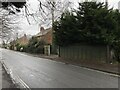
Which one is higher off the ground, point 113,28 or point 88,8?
point 88,8

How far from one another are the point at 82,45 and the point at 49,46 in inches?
836

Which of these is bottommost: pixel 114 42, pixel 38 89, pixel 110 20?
pixel 38 89

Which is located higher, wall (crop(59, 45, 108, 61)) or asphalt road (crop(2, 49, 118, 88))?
wall (crop(59, 45, 108, 61))

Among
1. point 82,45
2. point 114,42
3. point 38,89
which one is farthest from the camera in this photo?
point 82,45

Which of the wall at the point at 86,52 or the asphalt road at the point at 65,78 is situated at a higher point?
the wall at the point at 86,52

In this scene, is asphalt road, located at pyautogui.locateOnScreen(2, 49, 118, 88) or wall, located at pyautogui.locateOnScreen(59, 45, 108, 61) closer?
asphalt road, located at pyautogui.locateOnScreen(2, 49, 118, 88)

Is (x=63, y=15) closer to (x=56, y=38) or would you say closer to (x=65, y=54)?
(x=56, y=38)

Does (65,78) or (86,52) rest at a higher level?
(86,52)

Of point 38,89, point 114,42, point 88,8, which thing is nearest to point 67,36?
point 88,8

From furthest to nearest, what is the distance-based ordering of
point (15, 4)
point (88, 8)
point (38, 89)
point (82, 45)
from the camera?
point (82, 45) → point (88, 8) → point (38, 89) → point (15, 4)

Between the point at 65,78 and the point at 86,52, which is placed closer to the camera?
the point at 65,78

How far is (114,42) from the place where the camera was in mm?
29750

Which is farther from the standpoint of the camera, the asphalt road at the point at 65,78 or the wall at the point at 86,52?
the wall at the point at 86,52

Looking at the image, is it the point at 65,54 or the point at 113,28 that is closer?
the point at 113,28
